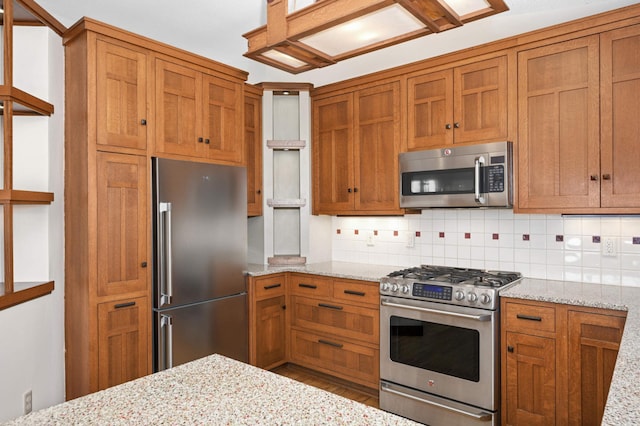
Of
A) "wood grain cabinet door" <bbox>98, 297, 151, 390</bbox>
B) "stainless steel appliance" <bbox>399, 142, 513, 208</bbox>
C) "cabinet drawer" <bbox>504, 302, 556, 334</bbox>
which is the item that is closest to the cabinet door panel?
"stainless steel appliance" <bbox>399, 142, 513, 208</bbox>

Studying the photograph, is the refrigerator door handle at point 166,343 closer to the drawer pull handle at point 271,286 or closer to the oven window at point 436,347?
the drawer pull handle at point 271,286

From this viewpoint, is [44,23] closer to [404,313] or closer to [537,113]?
[404,313]

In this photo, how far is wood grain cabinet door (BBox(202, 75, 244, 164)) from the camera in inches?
126

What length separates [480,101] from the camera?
2.99 metres

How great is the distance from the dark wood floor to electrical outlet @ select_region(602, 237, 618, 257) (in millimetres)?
1883

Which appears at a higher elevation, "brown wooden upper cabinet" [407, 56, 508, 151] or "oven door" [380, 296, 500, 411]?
"brown wooden upper cabinet" [407, 56, 508, 151]

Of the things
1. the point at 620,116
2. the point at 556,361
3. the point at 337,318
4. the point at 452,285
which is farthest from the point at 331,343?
the point at 620,116

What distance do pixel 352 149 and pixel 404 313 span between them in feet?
4.95

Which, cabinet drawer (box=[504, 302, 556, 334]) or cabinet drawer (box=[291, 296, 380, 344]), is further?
cabinet drawer (box=[291, 296, 380, 344])

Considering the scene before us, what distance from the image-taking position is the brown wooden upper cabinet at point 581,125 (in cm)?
246

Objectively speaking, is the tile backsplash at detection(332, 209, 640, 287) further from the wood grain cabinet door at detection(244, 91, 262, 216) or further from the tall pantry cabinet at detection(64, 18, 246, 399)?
the tall pantry cabinet at detection(64, 18, 246, 399)

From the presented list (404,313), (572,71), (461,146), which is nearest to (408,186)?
(461,146)

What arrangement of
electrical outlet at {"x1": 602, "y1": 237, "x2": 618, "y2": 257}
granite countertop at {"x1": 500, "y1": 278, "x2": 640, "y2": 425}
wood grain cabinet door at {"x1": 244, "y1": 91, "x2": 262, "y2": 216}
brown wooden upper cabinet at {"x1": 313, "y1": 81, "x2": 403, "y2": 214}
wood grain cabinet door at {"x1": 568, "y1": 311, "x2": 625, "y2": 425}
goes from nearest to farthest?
1. granite countertop at {"x1": 500, "y1": 278, "x2": 640, "y2": 425}
2. wood grain cabinet door at {"x1": 568, "y1": 311, "x2": 625, "y2": 425}
3. electrical outlet at {"x1": 602, "y1": 237, "x2": 618, "y2": 257}
4. brown wooden upper cabinet at {"x1": 313, "y1": 81, "x2": 403, "y2": 214}
5. wood grain cabinet door at {"x1": 244, "y1": 91, "x2": 262, "y2": 216}

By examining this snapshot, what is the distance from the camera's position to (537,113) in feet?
9.05
